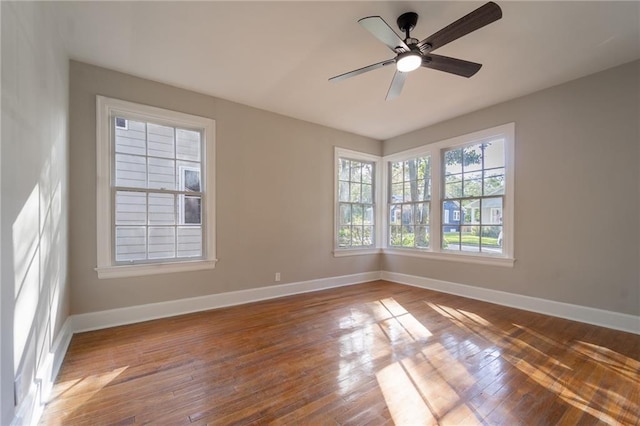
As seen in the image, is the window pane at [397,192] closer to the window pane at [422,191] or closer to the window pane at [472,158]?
the window pane at [422,191]

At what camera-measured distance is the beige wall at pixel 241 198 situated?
291 centimetres

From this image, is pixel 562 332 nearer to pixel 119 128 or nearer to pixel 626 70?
pixel 626 70

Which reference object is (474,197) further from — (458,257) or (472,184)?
(458,257)

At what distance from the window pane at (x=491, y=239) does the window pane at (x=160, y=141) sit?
4.48m

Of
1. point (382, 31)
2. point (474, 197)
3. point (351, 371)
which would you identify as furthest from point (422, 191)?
point (351, 371)

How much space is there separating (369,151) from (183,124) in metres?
3.33

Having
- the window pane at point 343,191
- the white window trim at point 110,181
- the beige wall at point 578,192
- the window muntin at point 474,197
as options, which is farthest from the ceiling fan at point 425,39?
the window pane at point 343,191

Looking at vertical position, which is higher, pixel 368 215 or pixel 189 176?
pixel 189 176

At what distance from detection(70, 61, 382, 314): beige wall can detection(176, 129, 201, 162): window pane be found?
10.4 inches

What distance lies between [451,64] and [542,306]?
10.3 feet

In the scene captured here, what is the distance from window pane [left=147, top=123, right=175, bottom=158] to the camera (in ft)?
11.0

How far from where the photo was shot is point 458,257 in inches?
171

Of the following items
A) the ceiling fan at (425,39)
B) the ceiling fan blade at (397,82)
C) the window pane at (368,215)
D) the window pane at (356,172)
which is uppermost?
the ceiling fan at (425,39)

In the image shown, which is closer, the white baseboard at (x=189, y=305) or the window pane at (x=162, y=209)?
the white baseboard at (x=189, y=305)
